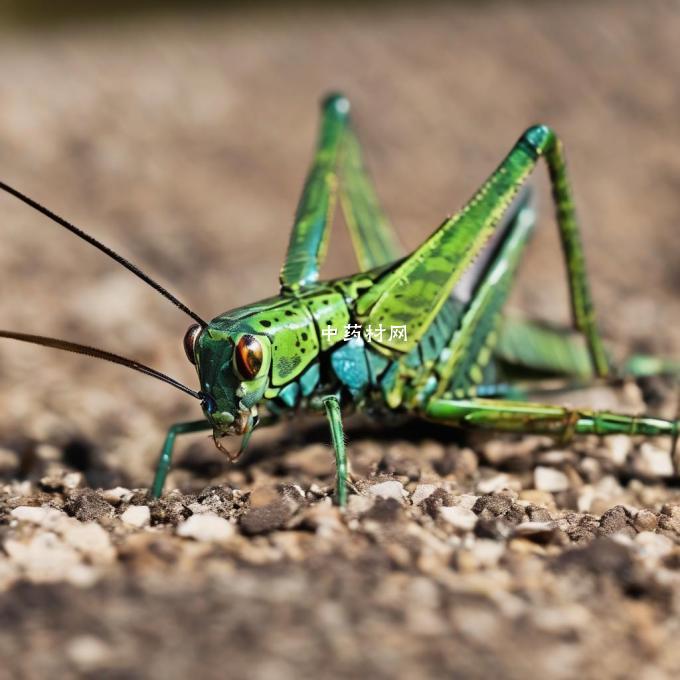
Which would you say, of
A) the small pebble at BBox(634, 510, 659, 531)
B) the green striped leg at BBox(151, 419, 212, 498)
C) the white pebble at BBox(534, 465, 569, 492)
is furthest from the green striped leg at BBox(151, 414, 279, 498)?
the small pebble at BBox(634, 510, 659, 531)

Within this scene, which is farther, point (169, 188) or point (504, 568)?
point (169, 188)

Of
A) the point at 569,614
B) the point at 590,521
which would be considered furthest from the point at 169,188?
the point at 569,614

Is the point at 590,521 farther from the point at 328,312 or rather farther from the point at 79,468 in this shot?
the point at 79,468

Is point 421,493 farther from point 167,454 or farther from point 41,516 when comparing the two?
point 41,516

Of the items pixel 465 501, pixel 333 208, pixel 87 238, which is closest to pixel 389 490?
pixel 465 501

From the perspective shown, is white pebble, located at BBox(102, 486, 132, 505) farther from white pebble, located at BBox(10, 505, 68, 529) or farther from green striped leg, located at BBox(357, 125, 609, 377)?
green striped leg, located at BBox(357, 125, 609, 377)

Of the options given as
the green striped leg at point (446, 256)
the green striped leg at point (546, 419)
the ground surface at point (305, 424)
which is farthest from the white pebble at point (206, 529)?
the green striped leg at point (546, 419)
